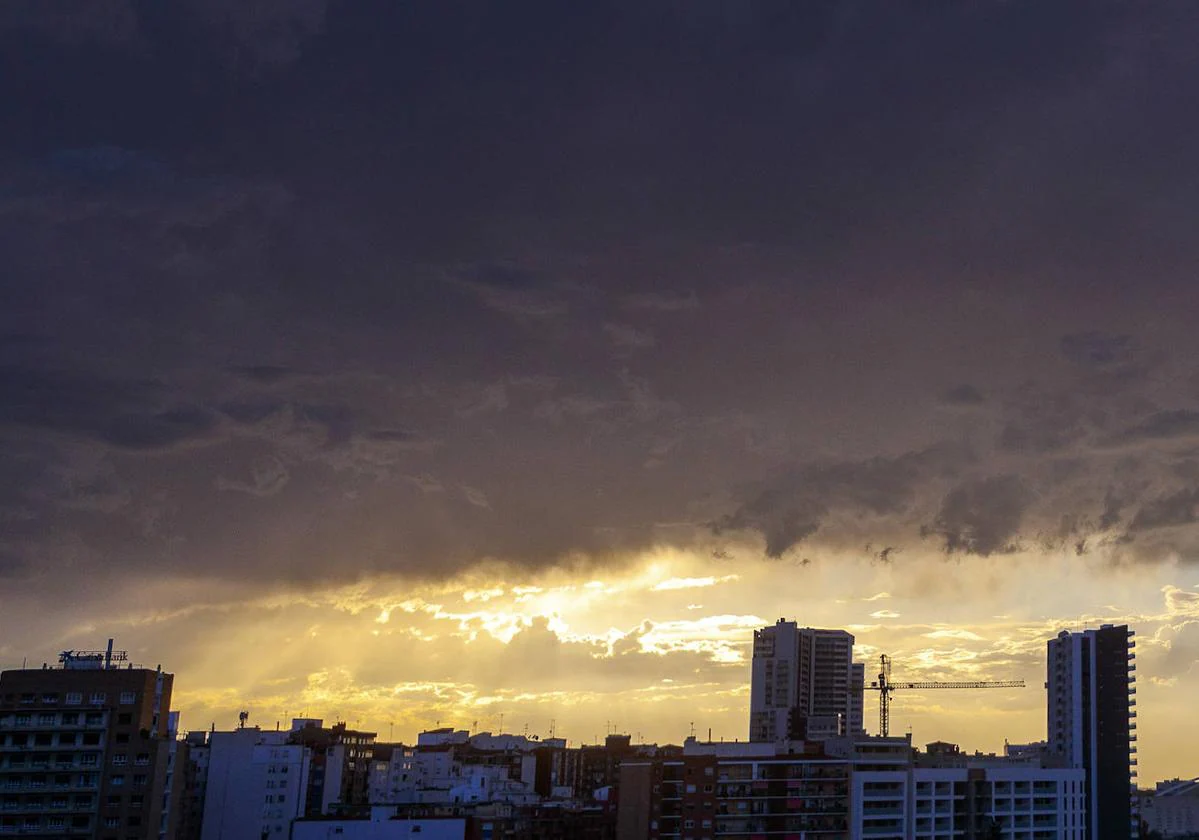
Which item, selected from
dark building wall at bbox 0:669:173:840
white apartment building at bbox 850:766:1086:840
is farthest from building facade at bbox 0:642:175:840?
white apartment building at bbox 850:766:1086:840

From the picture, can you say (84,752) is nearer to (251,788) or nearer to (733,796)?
(251,788)

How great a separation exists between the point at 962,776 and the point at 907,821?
11.9 m

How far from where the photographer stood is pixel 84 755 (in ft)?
412

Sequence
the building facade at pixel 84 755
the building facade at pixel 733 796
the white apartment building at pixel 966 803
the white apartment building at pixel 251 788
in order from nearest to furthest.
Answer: the building facade at pixel 84 755 < the building facade at pixel 733 796 < the white apartment building at pixel 251 788 < the white apartment building at pixel 966 803

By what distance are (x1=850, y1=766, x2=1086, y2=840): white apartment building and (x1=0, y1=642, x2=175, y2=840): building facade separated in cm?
8622

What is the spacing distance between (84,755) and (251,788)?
1665 inches

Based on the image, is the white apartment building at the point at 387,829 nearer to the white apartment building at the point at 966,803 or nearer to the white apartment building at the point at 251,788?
the white apartment building at the point at 251,788

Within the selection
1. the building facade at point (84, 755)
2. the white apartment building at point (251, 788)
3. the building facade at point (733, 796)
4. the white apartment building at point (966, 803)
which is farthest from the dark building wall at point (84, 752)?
the white apartment building at point (966, 803)

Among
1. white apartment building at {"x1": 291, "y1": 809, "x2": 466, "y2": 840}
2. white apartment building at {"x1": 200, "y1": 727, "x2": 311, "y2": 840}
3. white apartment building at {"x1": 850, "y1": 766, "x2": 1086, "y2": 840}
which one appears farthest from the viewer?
white apartment building at {"x1": 850, "y1": 766, "x2": 1086, "y2": 840}

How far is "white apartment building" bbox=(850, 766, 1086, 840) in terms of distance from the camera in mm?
170875

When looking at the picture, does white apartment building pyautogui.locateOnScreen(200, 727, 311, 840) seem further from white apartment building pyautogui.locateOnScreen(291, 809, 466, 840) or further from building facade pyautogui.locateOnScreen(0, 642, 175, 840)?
building facade pyautogui.locateOnScreen(0, 642, 175, 840)

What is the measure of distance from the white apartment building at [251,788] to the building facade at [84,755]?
124 feet

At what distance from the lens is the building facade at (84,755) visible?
406ft

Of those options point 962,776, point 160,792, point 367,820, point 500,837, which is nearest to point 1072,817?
point 962,776
